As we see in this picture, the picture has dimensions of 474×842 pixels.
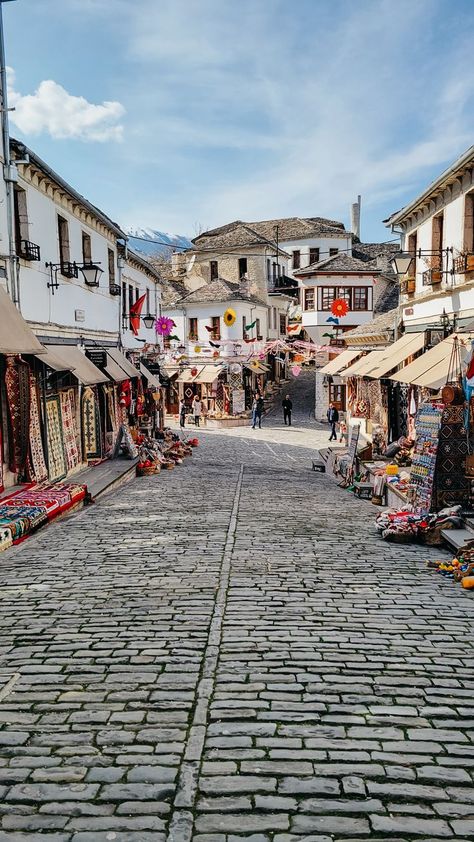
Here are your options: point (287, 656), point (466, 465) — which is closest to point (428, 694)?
point (287, 656)

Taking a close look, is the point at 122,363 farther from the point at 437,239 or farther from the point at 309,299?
the point at 309,299

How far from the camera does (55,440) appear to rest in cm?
1577

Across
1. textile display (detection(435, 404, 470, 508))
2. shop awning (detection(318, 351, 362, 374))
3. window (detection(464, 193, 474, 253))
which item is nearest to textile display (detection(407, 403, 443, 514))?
textile display (detection(435, 404, 470, 508))

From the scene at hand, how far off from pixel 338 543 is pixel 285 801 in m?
6.45

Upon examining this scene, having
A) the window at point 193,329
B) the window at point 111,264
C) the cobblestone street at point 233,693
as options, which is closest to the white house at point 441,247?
the cobblestone street at point 233,693

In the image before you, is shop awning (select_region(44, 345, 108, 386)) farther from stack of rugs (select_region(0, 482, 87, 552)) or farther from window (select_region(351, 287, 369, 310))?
window (select_region(351, 287, 369, 310))

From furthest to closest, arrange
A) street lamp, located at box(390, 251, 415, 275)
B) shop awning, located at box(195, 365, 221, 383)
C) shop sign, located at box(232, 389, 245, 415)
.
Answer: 1. shop sign, located at box(232, 389, 245, 415)
2. shop awning, located at box(195, 365, 221, 383)
3. street lamp, located at box(390, 251, 415, 275)

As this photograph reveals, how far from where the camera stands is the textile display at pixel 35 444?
1370 centimetres

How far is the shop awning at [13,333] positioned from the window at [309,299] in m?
32.5

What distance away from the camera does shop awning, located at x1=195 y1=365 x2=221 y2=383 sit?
39619 mm

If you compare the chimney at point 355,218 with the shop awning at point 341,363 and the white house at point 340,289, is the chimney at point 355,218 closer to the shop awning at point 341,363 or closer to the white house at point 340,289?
the white house at point 340,289

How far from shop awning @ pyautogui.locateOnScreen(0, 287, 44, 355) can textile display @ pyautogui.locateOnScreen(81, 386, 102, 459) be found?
6406 mm

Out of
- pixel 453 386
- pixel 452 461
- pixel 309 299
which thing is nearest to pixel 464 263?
pixel 453 386

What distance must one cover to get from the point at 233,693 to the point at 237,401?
35.9 m
